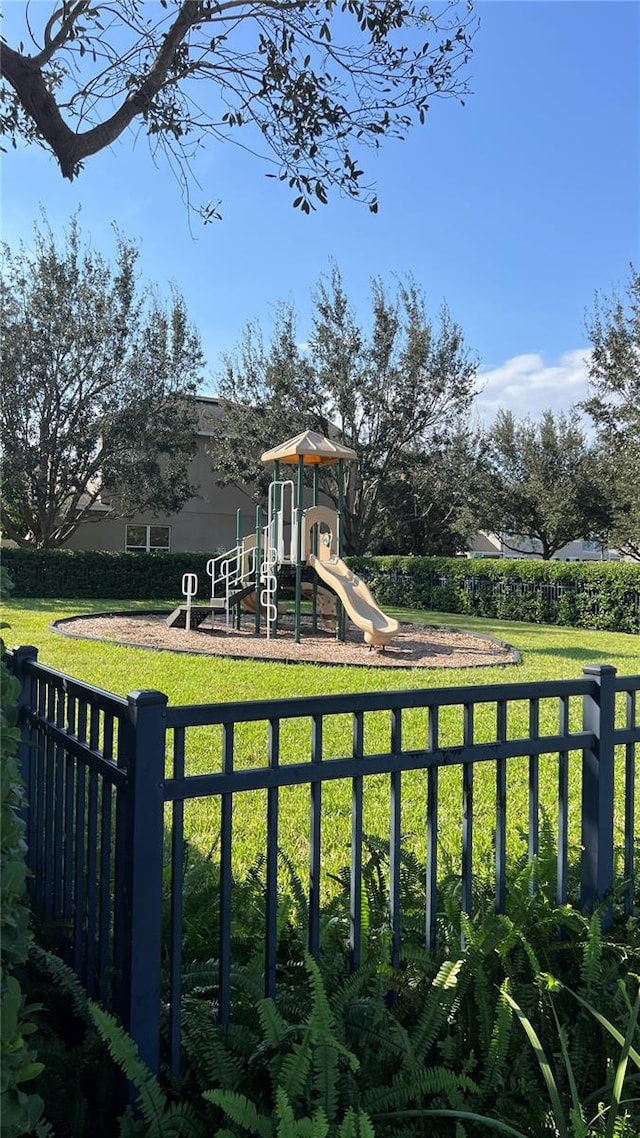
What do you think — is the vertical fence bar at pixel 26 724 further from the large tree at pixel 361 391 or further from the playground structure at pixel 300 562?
the large tree at pixel 361 391

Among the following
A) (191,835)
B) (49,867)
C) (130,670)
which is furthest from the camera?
(130,670)

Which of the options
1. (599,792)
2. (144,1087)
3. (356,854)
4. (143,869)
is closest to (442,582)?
(599,792)

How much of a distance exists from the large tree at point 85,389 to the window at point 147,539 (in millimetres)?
3758

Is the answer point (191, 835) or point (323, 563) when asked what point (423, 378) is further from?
point (191, 835)

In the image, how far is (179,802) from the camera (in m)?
1.94

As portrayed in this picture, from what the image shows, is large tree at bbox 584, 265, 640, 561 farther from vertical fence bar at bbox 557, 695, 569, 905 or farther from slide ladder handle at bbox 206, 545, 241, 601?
vertical fence bar at bbox 557, 695, 569, 905

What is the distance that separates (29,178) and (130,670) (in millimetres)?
5039

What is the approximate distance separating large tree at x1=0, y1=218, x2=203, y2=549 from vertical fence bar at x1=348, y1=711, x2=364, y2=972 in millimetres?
19780

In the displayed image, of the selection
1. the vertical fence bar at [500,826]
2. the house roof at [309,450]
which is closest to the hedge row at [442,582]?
the house roof at [309,450]

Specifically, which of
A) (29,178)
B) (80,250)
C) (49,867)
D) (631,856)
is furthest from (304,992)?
(80,250)

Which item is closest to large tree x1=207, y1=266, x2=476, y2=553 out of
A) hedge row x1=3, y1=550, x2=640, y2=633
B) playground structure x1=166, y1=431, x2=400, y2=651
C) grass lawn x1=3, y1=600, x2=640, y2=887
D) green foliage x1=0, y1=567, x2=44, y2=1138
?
hedge row x1=3, y1=550, x2=640, y2=633

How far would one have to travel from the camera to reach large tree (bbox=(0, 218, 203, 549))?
20953mm

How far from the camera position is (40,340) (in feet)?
68.5

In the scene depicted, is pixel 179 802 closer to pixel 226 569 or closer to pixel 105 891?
pixel 105 891
